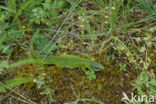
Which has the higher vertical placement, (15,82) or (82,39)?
(82,39)

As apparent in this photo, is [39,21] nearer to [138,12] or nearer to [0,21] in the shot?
[0,21]

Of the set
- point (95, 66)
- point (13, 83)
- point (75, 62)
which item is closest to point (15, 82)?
point (13, 83)

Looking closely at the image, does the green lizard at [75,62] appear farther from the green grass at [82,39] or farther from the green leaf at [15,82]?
the green leaf at [15,82]

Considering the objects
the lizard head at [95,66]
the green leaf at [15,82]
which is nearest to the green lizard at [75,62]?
the lizard head at [95,66]

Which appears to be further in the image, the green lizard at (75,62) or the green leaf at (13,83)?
the green lizard at (75,62)

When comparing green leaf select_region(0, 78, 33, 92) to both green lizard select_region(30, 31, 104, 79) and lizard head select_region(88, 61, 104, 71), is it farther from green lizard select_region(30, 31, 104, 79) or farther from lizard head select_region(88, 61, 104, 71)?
lizard head select_region(88, 61, 104, 71)

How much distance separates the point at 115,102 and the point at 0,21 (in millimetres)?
1370

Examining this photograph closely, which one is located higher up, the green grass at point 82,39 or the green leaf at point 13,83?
the green grass at point 82,39

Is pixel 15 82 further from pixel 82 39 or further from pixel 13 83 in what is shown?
pixel 82 39

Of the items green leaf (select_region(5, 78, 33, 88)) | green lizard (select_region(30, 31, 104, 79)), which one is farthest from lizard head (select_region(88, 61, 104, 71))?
green leaf (select_region(5, 78, 33, 88))

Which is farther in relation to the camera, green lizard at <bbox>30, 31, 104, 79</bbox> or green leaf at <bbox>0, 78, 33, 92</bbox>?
green lizard at <bbox>30, 31, 104, 79</bbox>

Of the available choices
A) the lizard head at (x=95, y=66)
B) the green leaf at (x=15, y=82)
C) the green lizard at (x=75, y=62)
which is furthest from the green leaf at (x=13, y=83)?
the lizard head at (x=95, y=66)

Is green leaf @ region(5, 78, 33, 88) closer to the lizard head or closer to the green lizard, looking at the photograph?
the green lizard

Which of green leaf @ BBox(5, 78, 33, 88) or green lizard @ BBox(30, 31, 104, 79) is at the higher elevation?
green lizard @ BBox(30, 31, 104, 79)
